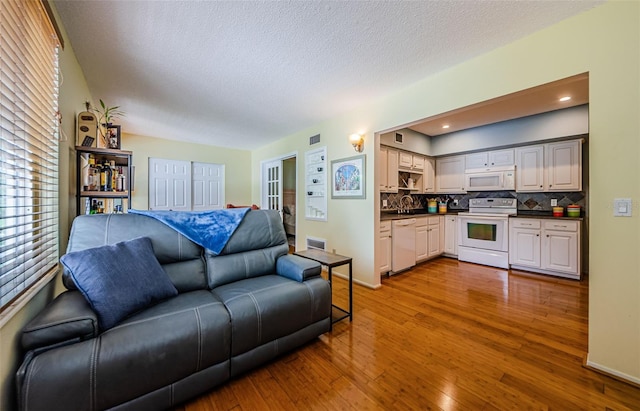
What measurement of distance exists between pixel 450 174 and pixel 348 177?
2612 millimetres

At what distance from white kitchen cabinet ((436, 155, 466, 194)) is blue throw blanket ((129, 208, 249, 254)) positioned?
434cm

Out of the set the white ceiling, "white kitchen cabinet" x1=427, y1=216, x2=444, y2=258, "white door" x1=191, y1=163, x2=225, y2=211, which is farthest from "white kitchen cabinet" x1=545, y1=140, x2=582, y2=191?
"white door" x1=191, y1=163, x2=225, y2=211

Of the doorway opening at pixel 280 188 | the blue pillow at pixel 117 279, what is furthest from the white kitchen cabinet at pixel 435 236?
the blue pillow at pixel 117 279

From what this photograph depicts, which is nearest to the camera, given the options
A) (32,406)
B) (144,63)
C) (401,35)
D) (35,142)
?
(32,406)

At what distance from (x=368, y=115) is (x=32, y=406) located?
3543 mm

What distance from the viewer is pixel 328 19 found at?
1.74 m

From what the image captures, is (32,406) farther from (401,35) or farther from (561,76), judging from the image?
(561,76)

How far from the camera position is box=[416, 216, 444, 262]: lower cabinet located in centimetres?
416

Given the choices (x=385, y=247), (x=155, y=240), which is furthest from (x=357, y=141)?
(x=155, y=240)

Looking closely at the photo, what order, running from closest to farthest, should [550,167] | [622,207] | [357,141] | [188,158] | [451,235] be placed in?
[622,207]
[357,141]
[550,167]
[451,235]
[188,158]

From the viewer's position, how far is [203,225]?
6.72 ft

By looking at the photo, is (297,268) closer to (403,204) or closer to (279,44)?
(279,44)

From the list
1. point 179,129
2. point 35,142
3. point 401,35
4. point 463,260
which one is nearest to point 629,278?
point 401,35

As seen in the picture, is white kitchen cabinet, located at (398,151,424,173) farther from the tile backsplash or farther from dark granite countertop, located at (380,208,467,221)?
dark granite countertop, located at (380,208,467,221)
